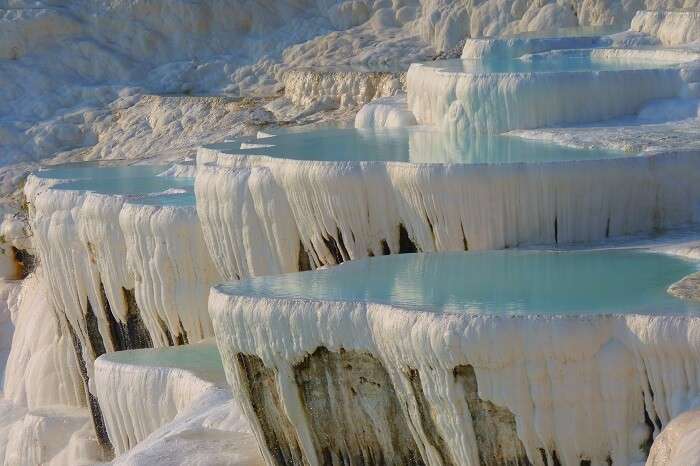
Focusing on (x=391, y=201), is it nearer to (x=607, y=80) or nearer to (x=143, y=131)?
(x=607, y=80)

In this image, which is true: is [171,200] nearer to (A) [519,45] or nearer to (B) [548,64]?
(B) [548,64]

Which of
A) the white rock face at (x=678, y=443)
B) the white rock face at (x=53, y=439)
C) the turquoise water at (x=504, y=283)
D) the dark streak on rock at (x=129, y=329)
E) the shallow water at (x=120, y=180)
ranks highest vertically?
the turquoise water at (x=504, y=283)

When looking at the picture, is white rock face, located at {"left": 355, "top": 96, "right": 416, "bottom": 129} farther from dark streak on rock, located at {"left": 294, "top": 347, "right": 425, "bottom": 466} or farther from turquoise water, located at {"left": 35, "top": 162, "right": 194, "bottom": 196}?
dark streak on rock, located at {"left": 294, "top": 347, "right": 425, "bottom": 466}

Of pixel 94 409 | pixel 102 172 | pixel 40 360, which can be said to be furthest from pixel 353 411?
pixel 102 172

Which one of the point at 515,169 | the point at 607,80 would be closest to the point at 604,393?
the point at 515,169

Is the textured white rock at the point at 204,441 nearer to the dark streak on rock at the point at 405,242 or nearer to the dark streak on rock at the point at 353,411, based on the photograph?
the dark streak on rock at the point at 353,411

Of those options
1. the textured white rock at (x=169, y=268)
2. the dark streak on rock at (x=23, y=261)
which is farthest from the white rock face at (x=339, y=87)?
the textured white rock at (x=169, y=268)
